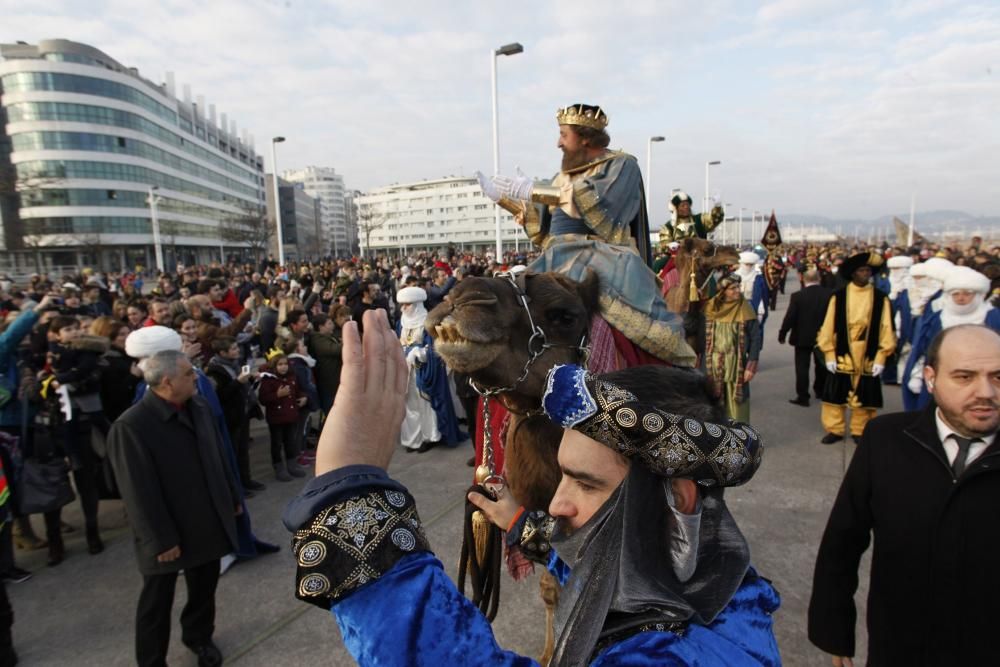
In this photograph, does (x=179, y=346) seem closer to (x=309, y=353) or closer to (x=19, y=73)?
(x=309, y=353)

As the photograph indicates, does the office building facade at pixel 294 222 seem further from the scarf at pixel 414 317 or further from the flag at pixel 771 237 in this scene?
the scarf at pixel 414 317

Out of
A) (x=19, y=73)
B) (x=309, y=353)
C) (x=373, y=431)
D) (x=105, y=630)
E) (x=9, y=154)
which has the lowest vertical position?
(x=105, y=630)

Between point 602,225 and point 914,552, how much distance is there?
193 cm

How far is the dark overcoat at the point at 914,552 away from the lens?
208 centimetres

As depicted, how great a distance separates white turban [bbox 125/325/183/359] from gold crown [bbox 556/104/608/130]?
289 centimetres

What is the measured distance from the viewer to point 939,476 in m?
2.23

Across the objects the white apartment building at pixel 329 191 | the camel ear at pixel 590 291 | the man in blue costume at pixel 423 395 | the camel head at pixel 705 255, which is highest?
the white apartment building at pixel 329 191

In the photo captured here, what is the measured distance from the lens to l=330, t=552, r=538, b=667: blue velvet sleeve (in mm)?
889

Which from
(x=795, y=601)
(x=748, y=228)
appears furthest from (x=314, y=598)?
(x=748, y=228)

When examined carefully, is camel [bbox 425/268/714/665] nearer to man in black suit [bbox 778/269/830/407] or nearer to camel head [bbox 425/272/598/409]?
camel head [bbox 425/272/598/409]

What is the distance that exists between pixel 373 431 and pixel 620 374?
60 centimetres

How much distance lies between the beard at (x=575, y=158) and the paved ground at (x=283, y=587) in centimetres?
302

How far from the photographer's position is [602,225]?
2.72 metres

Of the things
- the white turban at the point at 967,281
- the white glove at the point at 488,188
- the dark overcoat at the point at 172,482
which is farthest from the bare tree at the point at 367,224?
the white glove at the point at 488,188
